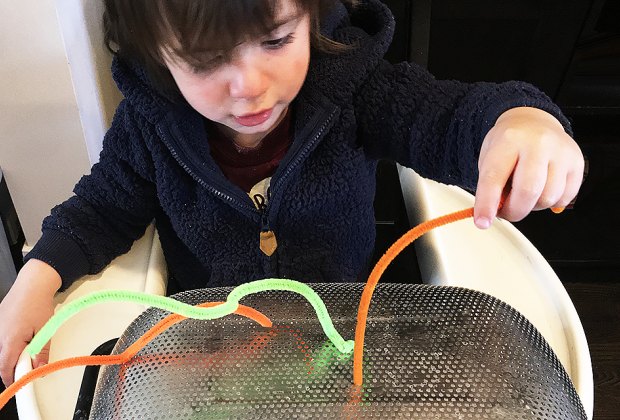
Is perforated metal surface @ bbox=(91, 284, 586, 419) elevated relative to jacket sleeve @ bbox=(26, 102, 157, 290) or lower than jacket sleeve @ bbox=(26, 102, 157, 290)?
elevated

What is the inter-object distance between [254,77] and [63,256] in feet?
0.76

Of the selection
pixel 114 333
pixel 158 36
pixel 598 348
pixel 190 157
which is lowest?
pixel 598 348

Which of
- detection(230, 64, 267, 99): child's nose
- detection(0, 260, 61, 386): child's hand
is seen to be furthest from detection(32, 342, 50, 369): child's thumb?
detection(230, 64, 267, 99): child's nose

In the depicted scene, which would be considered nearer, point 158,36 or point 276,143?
point 158,36

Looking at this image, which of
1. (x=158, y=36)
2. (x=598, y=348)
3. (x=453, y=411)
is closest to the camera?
(x=453, y=411)

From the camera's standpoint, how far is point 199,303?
43 cm

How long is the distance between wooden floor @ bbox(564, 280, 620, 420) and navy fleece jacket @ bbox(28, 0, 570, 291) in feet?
1.84

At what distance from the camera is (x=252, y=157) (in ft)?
2.06

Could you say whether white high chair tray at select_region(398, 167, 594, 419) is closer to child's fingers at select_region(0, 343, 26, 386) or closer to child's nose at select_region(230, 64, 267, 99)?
child's nose at select_region(230, 64, 267, 99)

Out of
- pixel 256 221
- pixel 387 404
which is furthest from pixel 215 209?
pixel 387 404

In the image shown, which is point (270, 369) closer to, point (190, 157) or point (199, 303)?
point (199, 303)

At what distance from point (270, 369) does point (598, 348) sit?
836 mm

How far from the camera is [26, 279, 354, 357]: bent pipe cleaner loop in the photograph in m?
0.33

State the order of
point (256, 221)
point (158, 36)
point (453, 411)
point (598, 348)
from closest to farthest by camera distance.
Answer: point (453, 411) → point (158, 36) → point (256, 221) → point (598, 348)
